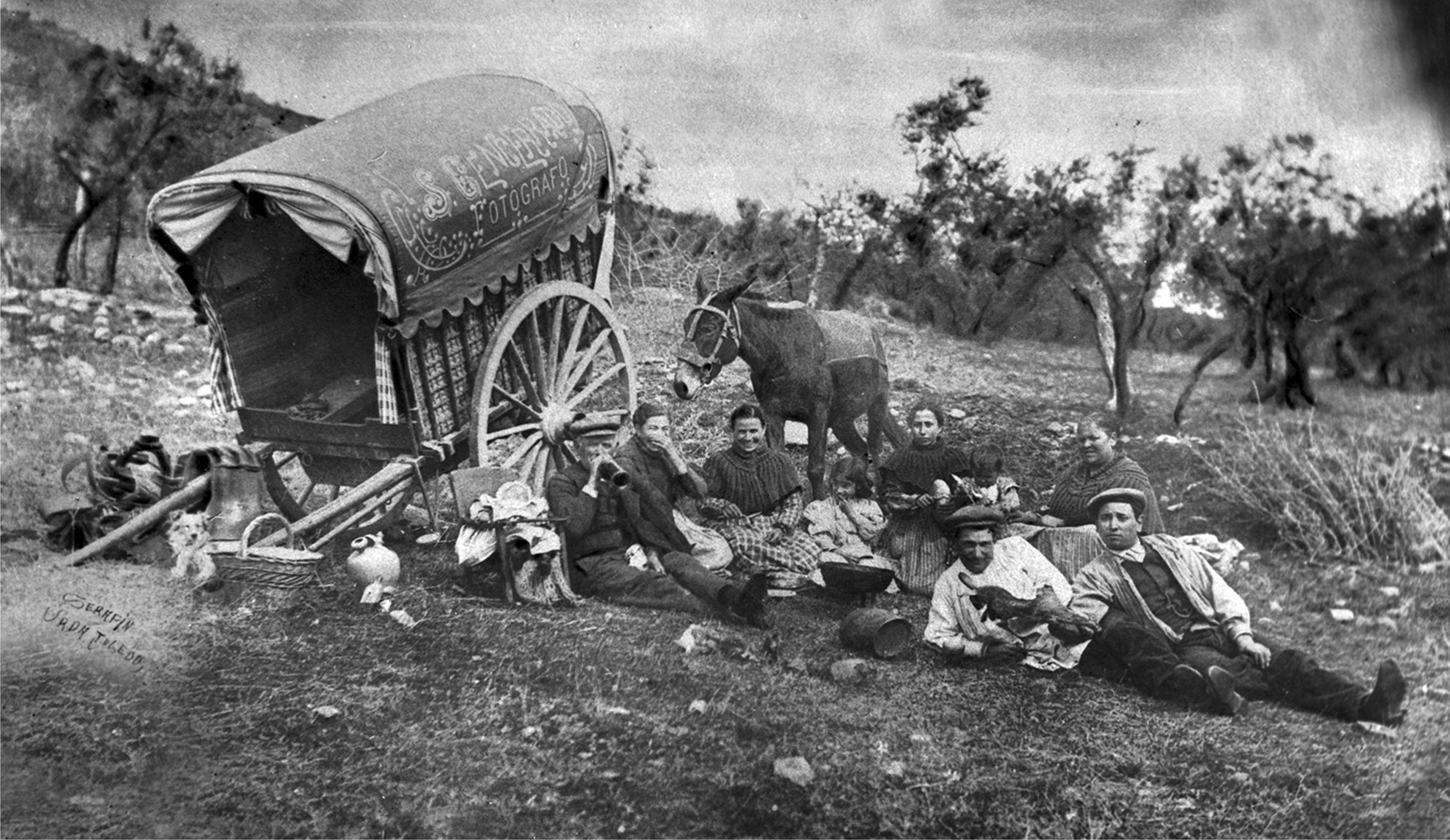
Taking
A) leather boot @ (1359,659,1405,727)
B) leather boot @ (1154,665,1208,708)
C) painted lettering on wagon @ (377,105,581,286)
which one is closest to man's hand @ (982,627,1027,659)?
leather boot @ (1154,665,1208,708)

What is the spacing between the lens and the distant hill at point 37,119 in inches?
179

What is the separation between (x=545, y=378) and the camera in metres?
4.85

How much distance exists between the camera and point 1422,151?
4.74 m

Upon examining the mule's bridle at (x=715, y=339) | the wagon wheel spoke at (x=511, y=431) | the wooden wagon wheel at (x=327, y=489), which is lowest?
the wooden wagon wheel at (x=327, y=489)

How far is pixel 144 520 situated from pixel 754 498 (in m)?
2.41

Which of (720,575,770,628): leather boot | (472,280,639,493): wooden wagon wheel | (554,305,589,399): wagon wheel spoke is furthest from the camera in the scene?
(554,305,589,399): wagon wheel spoke

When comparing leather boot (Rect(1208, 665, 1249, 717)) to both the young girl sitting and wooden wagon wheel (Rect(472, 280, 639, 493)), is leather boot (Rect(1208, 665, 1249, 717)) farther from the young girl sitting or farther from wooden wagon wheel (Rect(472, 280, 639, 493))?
wooden wagon wheel (Rect(472, 280, 639, 493))

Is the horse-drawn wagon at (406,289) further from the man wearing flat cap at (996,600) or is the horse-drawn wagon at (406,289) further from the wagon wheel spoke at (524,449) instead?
the man wearing flat cap at (996,600)

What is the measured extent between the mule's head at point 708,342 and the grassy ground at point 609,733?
39.5 inches

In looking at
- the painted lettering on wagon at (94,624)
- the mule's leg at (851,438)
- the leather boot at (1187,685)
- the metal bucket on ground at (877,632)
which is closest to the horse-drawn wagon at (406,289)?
the painted lettering on wagon at (94,624)

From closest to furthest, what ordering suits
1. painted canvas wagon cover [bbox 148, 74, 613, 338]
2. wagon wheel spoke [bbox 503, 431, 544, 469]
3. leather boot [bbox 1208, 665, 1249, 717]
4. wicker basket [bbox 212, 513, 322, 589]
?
painted canvas wagon cover [bbox 148, 74, 613, 338], wicker basket [bbox 212, 513, 322, 589], leather boot [bbox 1208, 665, 1249, 717], wagon wheel spoke [bbox 503, 431, 544, 469]

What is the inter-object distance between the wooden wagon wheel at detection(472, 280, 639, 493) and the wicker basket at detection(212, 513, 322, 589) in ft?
2.64

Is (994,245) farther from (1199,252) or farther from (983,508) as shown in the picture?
(983,508)

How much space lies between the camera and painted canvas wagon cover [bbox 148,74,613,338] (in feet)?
13.2
